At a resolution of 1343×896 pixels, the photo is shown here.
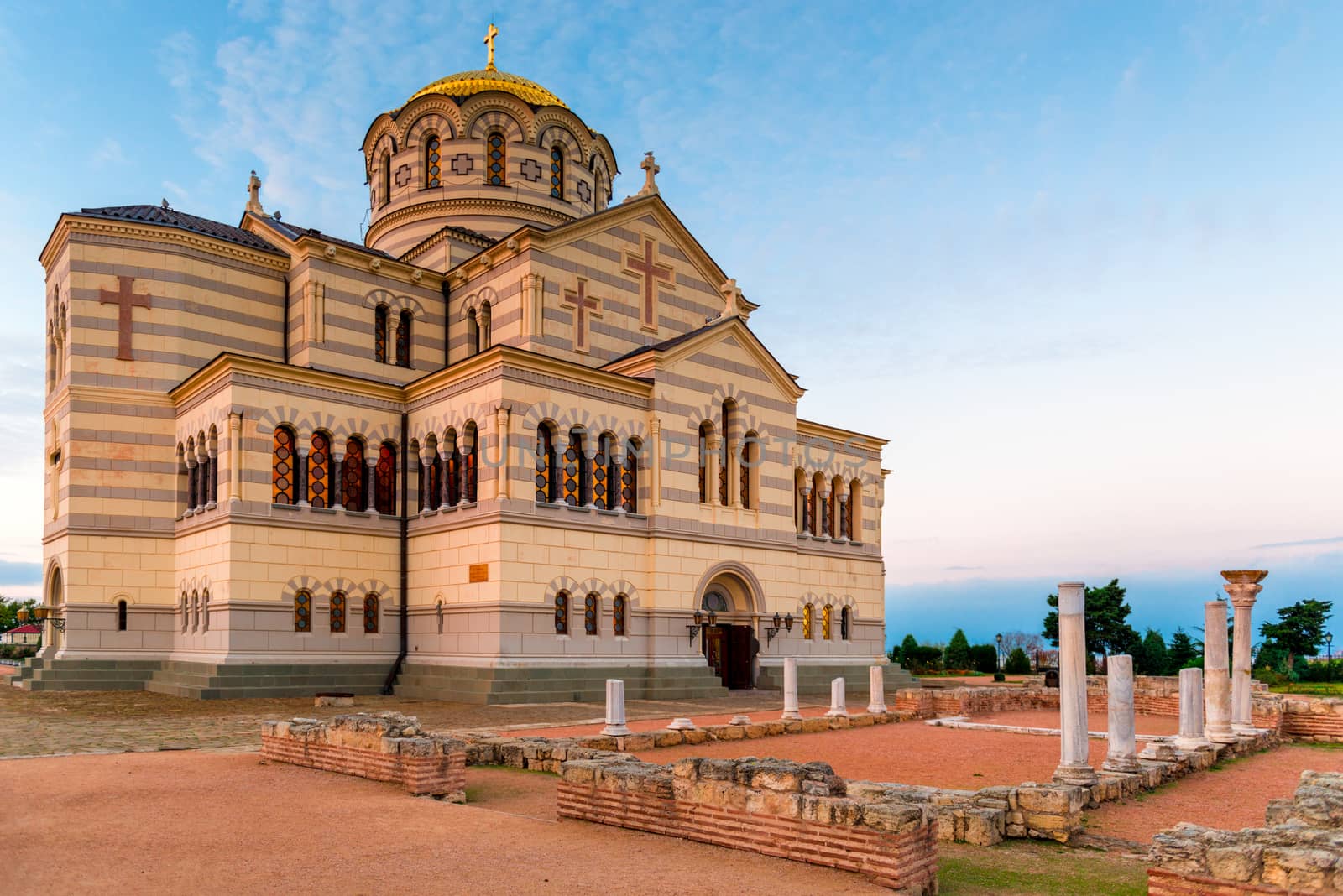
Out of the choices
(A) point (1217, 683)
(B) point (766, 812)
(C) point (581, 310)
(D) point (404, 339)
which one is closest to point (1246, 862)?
(B) point (766, 812)

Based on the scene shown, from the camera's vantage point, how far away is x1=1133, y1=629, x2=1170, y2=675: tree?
50094 mm

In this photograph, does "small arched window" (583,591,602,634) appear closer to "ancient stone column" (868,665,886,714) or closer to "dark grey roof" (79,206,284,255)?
"ancient stone column" (868,665,886,714)

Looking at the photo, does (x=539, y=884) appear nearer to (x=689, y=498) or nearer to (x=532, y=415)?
(x=532, y=415)

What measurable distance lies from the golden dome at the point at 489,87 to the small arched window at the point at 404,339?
32.1 ft

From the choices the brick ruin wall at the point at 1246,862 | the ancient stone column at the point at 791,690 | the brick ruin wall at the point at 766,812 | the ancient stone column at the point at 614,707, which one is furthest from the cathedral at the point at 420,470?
the brick ruin wall at the point at 1246,862

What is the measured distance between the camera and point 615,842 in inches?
416

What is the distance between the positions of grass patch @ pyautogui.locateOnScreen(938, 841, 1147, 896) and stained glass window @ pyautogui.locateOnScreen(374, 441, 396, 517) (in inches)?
921

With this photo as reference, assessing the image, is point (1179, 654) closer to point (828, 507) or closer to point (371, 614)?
point (828, 507)

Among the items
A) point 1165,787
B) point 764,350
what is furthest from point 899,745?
point 764,350

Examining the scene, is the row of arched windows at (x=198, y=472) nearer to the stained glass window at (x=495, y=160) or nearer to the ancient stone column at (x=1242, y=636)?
the stained glass window at (x=495, y=160)

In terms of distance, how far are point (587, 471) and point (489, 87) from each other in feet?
59.5

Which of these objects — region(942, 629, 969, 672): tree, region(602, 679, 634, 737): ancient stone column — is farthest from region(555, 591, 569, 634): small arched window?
region(942, 629, 969, 672): tree

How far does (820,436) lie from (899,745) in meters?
18.4

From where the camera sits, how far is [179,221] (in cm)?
3356
